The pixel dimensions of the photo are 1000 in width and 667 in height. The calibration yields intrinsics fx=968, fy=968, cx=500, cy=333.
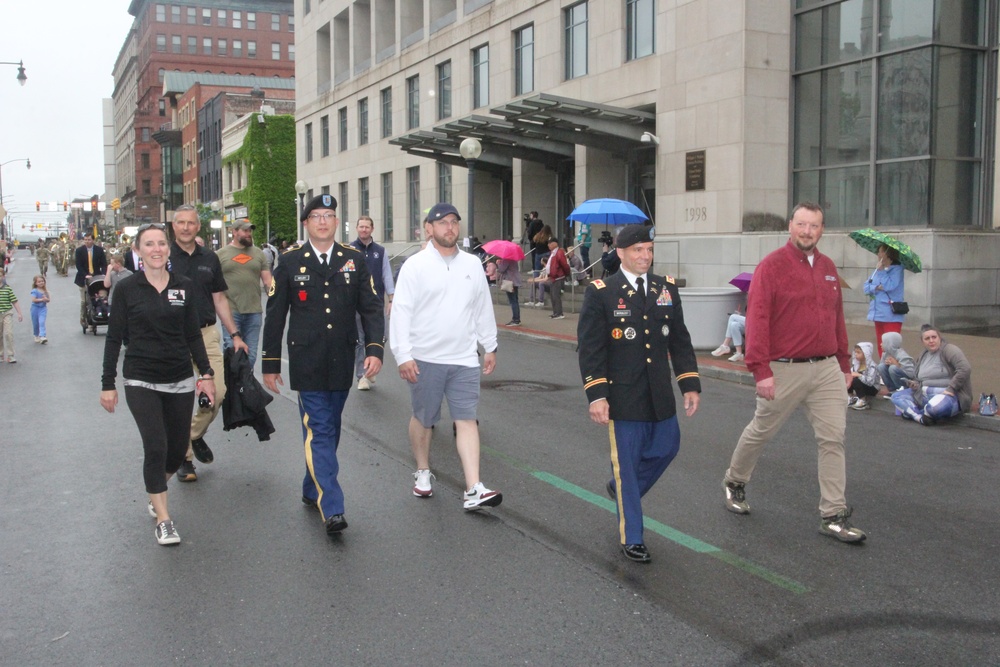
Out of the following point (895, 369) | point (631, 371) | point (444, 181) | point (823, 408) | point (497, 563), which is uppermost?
point (444, 181)

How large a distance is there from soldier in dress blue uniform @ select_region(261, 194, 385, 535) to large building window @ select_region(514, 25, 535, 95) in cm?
2370

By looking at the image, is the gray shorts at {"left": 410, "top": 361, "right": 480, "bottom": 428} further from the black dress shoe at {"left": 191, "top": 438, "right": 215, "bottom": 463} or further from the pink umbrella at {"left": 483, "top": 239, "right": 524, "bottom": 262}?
the pink umbrella at {"left": 483, "top": 239, "right": 524, "bottom": 262}

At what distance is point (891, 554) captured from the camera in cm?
523

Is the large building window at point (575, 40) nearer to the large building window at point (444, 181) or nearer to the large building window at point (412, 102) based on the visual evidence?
the large building window at point (444, 181)

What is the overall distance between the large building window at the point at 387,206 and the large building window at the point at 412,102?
2.97m

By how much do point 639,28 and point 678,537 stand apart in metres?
20.3

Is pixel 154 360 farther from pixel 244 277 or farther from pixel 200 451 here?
pixel 244 277

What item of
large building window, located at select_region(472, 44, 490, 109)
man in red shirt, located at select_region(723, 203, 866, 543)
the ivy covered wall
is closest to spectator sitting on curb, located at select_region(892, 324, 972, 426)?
man in red shirt, located at select_region(723, 203, 866, 543)

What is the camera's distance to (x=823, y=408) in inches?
218

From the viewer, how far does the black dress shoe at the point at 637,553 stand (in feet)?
16.4

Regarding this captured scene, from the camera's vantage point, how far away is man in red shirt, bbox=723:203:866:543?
17.9ft

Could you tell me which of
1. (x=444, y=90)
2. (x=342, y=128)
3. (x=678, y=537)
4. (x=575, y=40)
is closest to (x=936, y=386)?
(x=678, y=537)

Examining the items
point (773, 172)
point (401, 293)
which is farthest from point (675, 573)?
point (773, 172)

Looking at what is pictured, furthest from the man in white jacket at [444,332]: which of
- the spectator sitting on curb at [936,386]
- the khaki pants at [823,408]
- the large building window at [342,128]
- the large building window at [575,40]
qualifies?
the large building window at [342,128]
